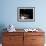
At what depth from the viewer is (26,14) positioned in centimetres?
448

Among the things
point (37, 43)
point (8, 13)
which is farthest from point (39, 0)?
point (37, 43)

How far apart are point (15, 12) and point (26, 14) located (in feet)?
1.22

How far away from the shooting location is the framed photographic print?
4438 millimetres

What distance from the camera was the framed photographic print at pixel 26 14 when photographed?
175 inches

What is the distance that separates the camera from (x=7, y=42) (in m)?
3.96

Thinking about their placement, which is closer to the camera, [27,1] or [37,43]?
[37,43]

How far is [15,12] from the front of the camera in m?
4.45

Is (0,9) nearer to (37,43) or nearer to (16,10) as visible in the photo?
(16,10)

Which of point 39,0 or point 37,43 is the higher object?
point 39,0

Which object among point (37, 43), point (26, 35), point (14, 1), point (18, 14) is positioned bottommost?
point (37, 43)

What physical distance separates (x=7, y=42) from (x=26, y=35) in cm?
60

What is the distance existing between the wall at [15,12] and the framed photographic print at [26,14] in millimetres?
100

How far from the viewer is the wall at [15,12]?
443 cm

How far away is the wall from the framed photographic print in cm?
10
